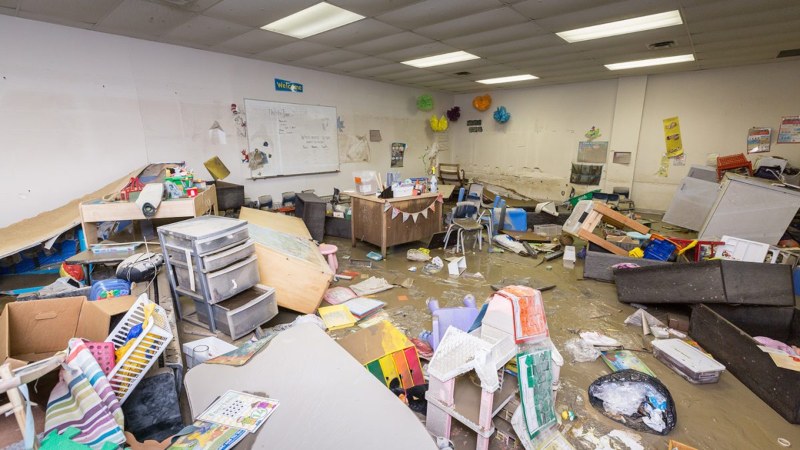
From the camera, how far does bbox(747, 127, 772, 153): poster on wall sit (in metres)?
5.33

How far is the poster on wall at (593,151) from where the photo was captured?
678cm

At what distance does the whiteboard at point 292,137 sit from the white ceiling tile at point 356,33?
5.15 feet

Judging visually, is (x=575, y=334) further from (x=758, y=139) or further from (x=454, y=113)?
(x=454, y=113)

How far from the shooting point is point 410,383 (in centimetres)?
188

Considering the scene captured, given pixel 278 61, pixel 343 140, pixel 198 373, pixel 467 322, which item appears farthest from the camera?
pixel 343 140

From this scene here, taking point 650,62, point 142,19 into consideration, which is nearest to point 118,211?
point 142,19

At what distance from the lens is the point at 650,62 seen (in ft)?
16.7

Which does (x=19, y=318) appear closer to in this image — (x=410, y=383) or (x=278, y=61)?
(x=410, y=383)

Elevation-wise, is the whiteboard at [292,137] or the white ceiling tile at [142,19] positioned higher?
the white ceiling tile at [142,19]

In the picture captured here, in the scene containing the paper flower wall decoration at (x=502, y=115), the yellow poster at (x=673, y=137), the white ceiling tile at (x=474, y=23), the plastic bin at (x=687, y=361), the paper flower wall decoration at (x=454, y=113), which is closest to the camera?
the plastic bin at (x=687, y=361)

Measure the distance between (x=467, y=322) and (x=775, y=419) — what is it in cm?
170

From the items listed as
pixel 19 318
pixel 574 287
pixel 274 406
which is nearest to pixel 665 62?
pixel 574 287

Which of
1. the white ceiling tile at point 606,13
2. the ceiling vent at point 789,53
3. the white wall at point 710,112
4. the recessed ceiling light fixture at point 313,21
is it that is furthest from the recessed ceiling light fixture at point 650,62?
the recessed ceiling light fixture at point 313,21

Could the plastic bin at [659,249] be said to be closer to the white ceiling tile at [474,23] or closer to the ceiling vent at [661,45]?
the ceiling vent at [661,45]
